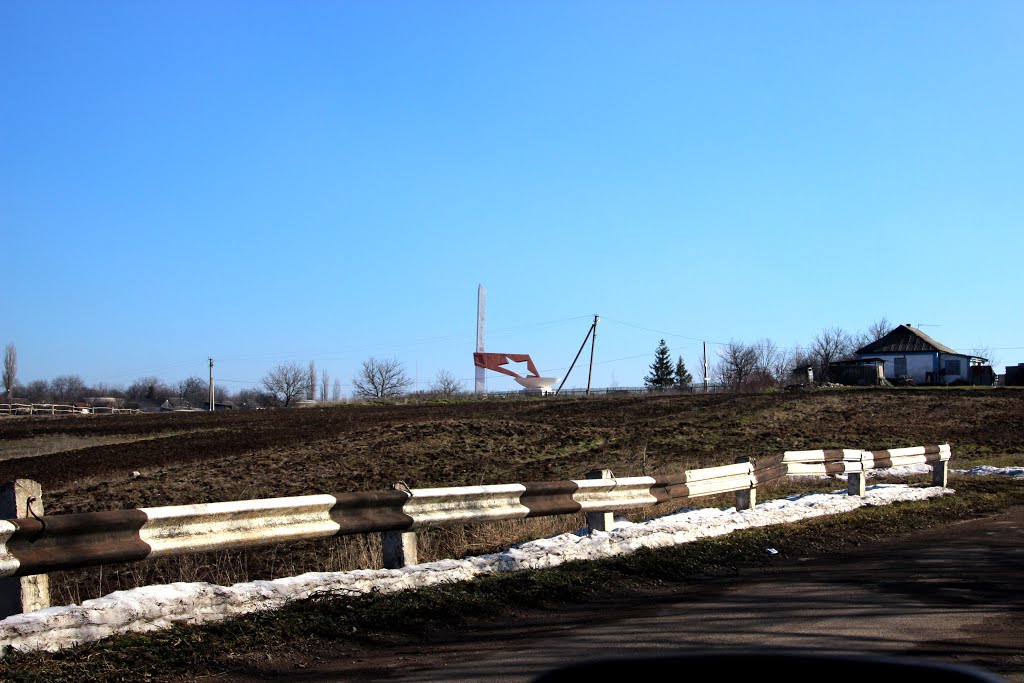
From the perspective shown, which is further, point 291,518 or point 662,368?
point 662,368

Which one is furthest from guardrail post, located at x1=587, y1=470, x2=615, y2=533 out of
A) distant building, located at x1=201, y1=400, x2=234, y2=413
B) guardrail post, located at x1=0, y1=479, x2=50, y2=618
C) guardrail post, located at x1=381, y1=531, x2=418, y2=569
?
distant building, located at x1=201, y1=400, x2=234, y2=413

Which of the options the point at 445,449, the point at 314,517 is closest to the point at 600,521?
the point at 314,517

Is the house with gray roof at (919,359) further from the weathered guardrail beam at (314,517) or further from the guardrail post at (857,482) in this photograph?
the weathered guardrail beam at (314,517)

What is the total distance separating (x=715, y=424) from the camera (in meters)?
38.5

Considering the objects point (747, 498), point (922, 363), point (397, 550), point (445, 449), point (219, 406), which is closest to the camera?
point (397, 550)

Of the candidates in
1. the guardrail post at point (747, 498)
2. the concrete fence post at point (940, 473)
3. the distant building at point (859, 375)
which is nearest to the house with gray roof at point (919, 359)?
the distant building at point (859, 375)

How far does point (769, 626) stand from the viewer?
267 inches

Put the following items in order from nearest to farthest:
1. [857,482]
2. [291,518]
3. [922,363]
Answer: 1. [291,518]
2. [857,482]
3. [922,363]

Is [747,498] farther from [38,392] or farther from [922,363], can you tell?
[38,392]

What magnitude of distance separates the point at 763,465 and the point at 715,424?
2498 centimetres

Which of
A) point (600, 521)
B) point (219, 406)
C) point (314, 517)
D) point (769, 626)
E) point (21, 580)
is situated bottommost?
point (769, 626)

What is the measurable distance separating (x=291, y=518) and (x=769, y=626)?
12.5 ft

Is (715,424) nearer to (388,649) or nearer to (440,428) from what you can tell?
(440,428)

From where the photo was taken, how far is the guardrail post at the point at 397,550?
8.83 m
